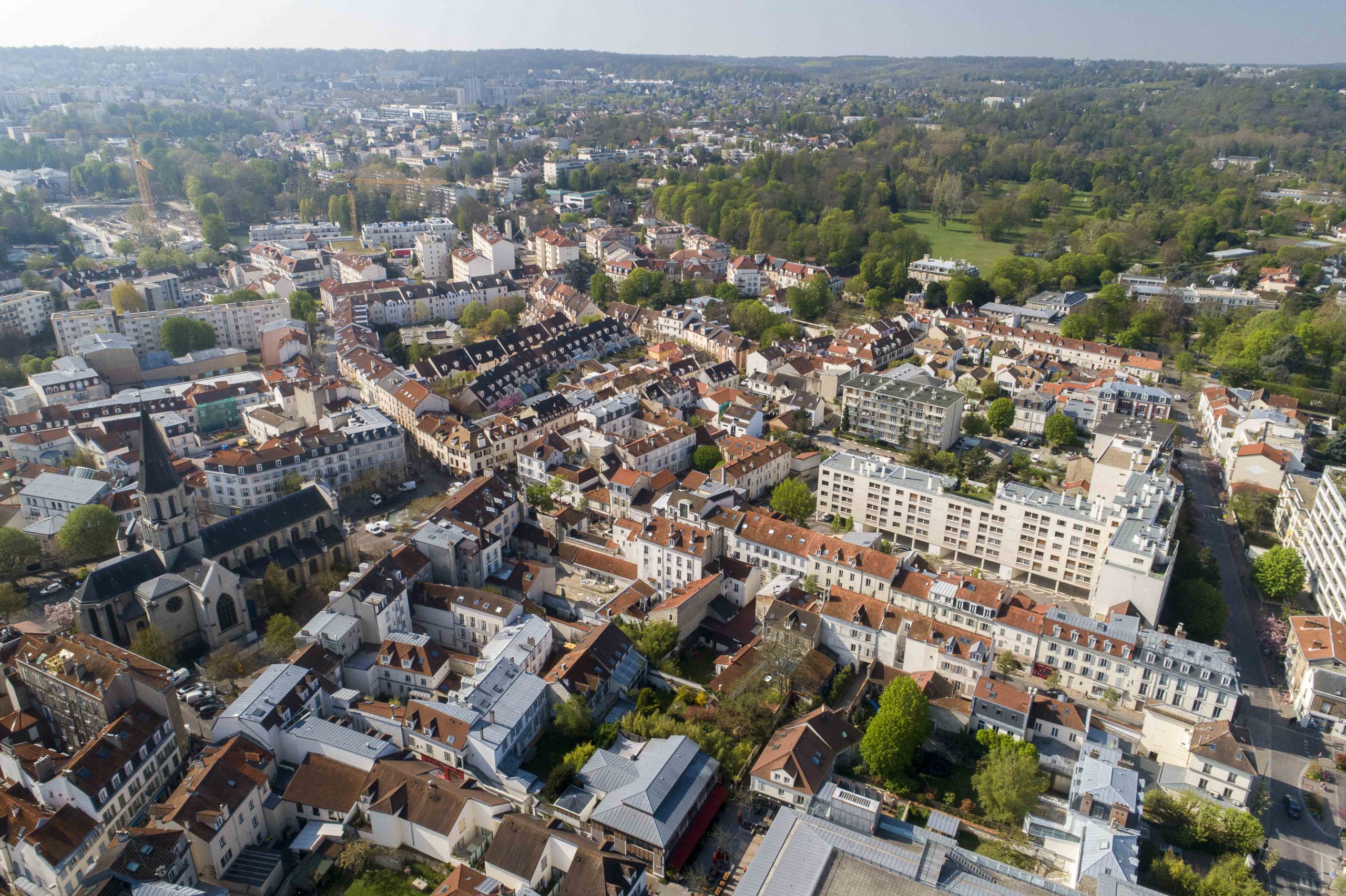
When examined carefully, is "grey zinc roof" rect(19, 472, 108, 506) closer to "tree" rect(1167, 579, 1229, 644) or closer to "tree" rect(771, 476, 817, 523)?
"tree" rect(771, 476, 817, 523)

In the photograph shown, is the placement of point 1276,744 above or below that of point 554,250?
below

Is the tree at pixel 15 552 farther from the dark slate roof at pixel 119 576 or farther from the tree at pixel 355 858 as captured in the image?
the tree at pixel 355 858

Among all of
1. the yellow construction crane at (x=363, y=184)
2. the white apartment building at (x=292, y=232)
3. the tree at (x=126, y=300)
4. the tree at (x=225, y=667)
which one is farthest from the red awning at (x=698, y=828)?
the yellow construction crane at (x=363, y=184)

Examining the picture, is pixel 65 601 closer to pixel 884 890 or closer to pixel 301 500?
pixel 301 500

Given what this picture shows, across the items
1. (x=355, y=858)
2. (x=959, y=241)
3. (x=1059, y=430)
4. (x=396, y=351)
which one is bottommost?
(x=355, y=858)

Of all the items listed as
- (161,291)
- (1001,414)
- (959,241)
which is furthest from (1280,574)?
(161,291)

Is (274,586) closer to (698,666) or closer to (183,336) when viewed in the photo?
(698,666)

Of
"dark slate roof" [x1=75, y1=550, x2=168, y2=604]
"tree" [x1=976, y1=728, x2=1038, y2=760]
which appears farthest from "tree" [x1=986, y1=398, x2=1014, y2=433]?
"dark slate roof" [x1=75, y1=550, x2=168, y2=604]
